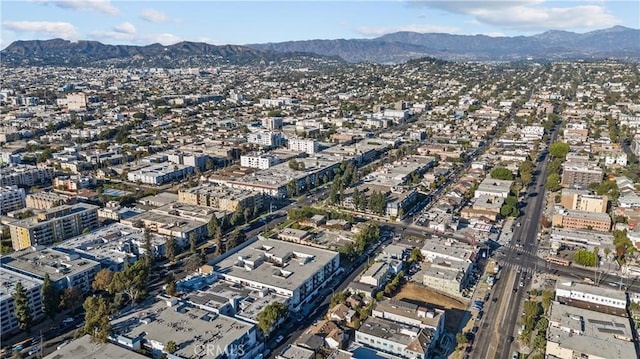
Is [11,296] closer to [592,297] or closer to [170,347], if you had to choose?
[170,347]

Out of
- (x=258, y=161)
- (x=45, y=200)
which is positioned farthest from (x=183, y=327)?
(x=258, y=161)

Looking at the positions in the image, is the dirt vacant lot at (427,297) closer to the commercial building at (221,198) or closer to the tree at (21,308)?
the commercial building at (221,198)

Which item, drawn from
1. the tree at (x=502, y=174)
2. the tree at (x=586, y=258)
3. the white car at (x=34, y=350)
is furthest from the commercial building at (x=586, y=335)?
the tree at (x=502, y=174)

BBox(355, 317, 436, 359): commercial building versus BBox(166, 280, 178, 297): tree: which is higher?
BBox(166, 280, 178, 297): tree

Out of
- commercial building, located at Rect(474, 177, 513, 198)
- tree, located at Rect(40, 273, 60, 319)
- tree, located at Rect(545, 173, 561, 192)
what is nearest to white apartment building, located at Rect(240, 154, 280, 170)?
commercial building, located at Rect(474, 177, 513, 198)

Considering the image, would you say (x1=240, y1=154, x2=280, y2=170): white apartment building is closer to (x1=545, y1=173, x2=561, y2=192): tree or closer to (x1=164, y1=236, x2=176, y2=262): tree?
(x1=164, y1=236, x2=176, y2=262): tree
